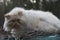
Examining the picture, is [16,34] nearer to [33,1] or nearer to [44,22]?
[44,22]

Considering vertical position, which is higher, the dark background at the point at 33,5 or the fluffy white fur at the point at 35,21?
the dark background at the point at 33,5

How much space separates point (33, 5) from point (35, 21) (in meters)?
0.21

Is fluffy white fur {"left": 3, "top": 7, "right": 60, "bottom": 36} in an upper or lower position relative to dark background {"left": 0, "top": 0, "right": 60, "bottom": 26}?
lower

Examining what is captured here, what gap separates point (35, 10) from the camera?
1.31 metres

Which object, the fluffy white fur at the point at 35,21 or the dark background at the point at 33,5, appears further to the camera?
the dark background at the point at 33,5

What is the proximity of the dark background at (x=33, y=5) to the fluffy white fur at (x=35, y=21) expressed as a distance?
8 centimetres

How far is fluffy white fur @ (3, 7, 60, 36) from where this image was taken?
1132mm

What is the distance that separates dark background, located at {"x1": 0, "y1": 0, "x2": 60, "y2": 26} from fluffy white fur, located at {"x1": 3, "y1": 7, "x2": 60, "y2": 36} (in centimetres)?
8

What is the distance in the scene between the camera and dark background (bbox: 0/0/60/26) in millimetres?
1274

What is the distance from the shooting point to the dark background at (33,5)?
1.27 metres

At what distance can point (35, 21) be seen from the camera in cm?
118

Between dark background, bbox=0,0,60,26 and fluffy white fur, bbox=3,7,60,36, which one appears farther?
dark background, bbox=0,0,60,26

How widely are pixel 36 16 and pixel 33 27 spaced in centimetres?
9

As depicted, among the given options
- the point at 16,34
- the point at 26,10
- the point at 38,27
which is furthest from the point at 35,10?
the point at 16,34
